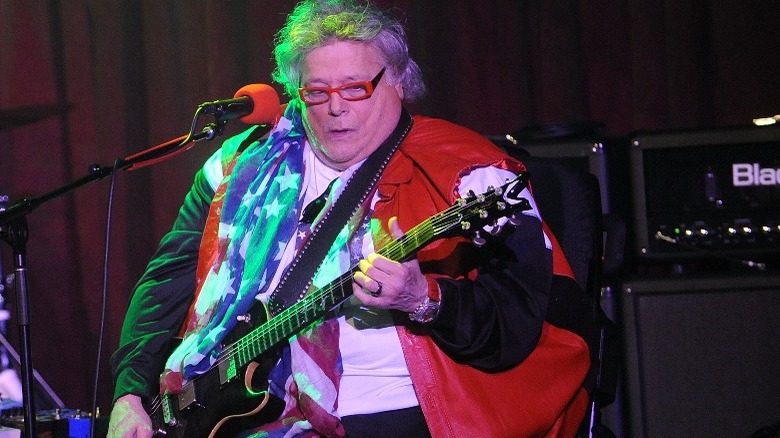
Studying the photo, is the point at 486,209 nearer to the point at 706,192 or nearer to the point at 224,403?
the point at 224,403

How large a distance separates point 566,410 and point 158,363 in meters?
1.07

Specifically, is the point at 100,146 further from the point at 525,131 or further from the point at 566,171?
the point at 566,171

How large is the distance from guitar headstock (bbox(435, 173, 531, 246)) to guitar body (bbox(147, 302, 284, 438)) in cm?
60

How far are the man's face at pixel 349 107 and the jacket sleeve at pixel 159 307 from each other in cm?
44

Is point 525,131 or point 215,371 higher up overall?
point 525,131

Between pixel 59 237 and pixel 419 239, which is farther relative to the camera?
pixel 59 237

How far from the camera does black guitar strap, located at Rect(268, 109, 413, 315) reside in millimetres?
2279

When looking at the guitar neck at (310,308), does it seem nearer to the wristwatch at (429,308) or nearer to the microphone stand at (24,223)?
the wristwatch at (429,308)

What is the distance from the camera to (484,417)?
2059mm

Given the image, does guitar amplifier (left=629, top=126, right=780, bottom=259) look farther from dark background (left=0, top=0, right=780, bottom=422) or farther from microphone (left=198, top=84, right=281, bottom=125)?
microphone (left=198, top=84, right=281, bottom=125)

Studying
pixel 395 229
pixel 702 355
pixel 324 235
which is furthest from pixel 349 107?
pixel 702 355

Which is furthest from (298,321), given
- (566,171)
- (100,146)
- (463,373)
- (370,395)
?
(100,146)

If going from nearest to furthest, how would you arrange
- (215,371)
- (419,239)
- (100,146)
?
(419,239) < (215,371) < (100,146)

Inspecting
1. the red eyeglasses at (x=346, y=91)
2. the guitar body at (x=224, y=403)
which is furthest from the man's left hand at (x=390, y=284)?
the red eyeglasses at (x=346, y=91)
